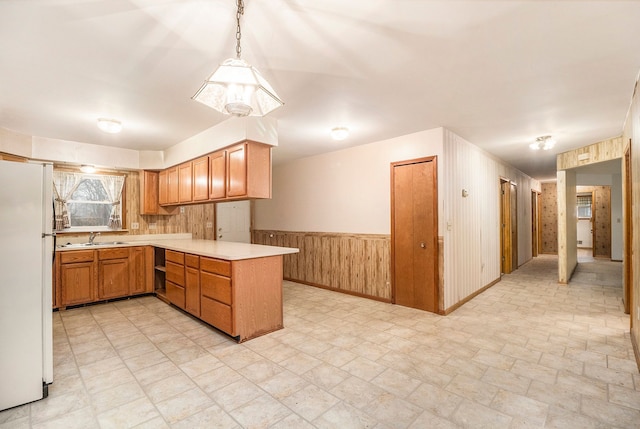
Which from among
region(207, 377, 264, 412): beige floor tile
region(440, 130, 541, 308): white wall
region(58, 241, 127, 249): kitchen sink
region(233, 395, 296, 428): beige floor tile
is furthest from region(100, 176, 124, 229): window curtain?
region(440, 130, 541, 308): white wall

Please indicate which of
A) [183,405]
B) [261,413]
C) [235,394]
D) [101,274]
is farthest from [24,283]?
[101,274]

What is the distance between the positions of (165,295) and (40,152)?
272 cm

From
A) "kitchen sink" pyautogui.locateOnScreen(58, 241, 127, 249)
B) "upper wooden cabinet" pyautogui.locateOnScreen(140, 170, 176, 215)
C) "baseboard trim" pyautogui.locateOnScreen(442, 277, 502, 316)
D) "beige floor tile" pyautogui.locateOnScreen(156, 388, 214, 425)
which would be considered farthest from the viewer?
"upper wooden cabinet" pyautogui.locateOnScreen(140, 170, 176, 215)

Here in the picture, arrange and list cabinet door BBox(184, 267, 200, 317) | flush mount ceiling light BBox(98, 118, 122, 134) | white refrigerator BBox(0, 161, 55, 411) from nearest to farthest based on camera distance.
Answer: white refrigerator BBox(0, 161, 55, 411) → flush mount ceiling light BBox(98, 118, 122, 134) → cabinet door BBox(184, 267, 200, 317)

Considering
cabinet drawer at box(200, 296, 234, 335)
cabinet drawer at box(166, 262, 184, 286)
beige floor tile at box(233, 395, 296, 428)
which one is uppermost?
cabinet drawer at box(166, 262, 184, 286)

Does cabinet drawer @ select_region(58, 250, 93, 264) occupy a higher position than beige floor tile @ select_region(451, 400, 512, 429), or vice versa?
cabinet drawer @ select_region(58, 250, 93, 264)

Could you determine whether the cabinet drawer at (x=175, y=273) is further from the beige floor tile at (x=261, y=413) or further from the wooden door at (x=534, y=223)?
the wooden door at (x=534, y=223)

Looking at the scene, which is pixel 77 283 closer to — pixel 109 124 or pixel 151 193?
pixel 151 193

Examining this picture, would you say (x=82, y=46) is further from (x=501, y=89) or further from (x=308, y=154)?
(x=308, y=154)

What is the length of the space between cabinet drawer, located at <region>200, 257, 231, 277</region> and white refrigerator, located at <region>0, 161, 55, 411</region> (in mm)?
1373

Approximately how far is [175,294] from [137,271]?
46.7 inches

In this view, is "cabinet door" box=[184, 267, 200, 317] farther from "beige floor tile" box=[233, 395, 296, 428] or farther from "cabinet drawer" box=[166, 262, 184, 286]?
"beige floor tile" box=[233, 395, 296, 428]

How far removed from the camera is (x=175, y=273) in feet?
13.7

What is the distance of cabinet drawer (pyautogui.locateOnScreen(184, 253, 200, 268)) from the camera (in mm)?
Result: 3642
